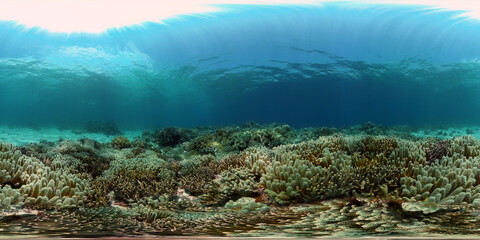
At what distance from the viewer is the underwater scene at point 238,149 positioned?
2.98 m

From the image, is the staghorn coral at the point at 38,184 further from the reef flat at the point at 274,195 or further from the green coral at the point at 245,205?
the green coral at the point at 245,205

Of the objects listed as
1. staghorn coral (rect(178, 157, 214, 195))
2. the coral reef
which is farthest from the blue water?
staghorn coral (rect(178, 157, 214, 195))

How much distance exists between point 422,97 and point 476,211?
3540 inches

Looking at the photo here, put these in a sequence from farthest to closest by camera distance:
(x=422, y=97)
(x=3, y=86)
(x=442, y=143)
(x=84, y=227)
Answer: (x=422, y=97), (x=3, y=86), (x=442, y=143), (x=84, y=227)

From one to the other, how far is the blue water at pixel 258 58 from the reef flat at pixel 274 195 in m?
13.7

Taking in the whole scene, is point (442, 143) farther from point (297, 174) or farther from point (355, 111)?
point (355, 111)

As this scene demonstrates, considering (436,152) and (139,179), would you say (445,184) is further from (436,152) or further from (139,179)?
(139,179)

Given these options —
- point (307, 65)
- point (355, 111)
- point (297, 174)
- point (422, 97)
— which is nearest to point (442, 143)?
point (297, 174)

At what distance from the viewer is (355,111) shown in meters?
120

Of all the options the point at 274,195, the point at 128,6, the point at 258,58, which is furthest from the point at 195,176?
the point at 258,58

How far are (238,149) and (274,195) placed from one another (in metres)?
7.05

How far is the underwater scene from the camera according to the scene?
2.98 meters

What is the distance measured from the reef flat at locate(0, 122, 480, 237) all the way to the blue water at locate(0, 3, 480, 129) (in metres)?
13.7

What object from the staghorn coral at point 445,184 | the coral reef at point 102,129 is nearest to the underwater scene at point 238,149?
the staghorn coral at point 445,184
